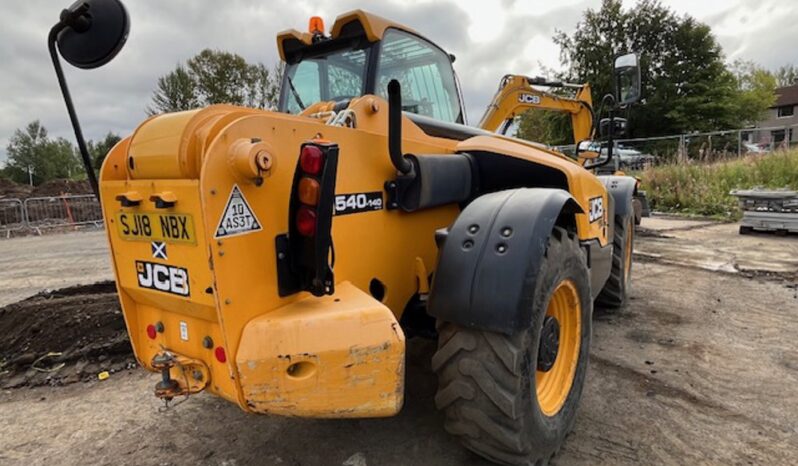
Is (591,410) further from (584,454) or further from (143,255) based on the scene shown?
(143,255)

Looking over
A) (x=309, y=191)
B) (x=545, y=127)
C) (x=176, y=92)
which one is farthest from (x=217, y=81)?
(x=309, y=191)

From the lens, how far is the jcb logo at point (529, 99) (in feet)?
19.4

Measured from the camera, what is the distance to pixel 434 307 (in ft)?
7.06

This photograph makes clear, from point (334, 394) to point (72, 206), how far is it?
64.3 ft

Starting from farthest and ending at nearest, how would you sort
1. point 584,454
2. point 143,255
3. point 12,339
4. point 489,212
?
point 12,339 < point 584,454 < point 489,212 < point 143,255

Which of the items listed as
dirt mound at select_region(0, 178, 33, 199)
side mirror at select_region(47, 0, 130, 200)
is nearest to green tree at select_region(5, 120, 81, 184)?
dirt mound at select_region(0, 178, 33, 199)

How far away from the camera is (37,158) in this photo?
5338cm

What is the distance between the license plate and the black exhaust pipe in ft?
2.88

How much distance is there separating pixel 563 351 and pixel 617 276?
7.50ft

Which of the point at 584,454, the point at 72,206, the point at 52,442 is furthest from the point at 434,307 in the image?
the point at 72,206

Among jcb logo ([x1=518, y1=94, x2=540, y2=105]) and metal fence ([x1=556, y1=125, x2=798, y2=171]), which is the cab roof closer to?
jcb logo ([x1=518, y1=94, x2=540, y2=105])

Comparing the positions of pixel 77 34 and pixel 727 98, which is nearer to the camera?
pixel 77 34

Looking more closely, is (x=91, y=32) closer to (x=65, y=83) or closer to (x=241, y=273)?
(x=65, y=83)

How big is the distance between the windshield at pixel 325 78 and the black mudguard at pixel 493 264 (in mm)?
1185
